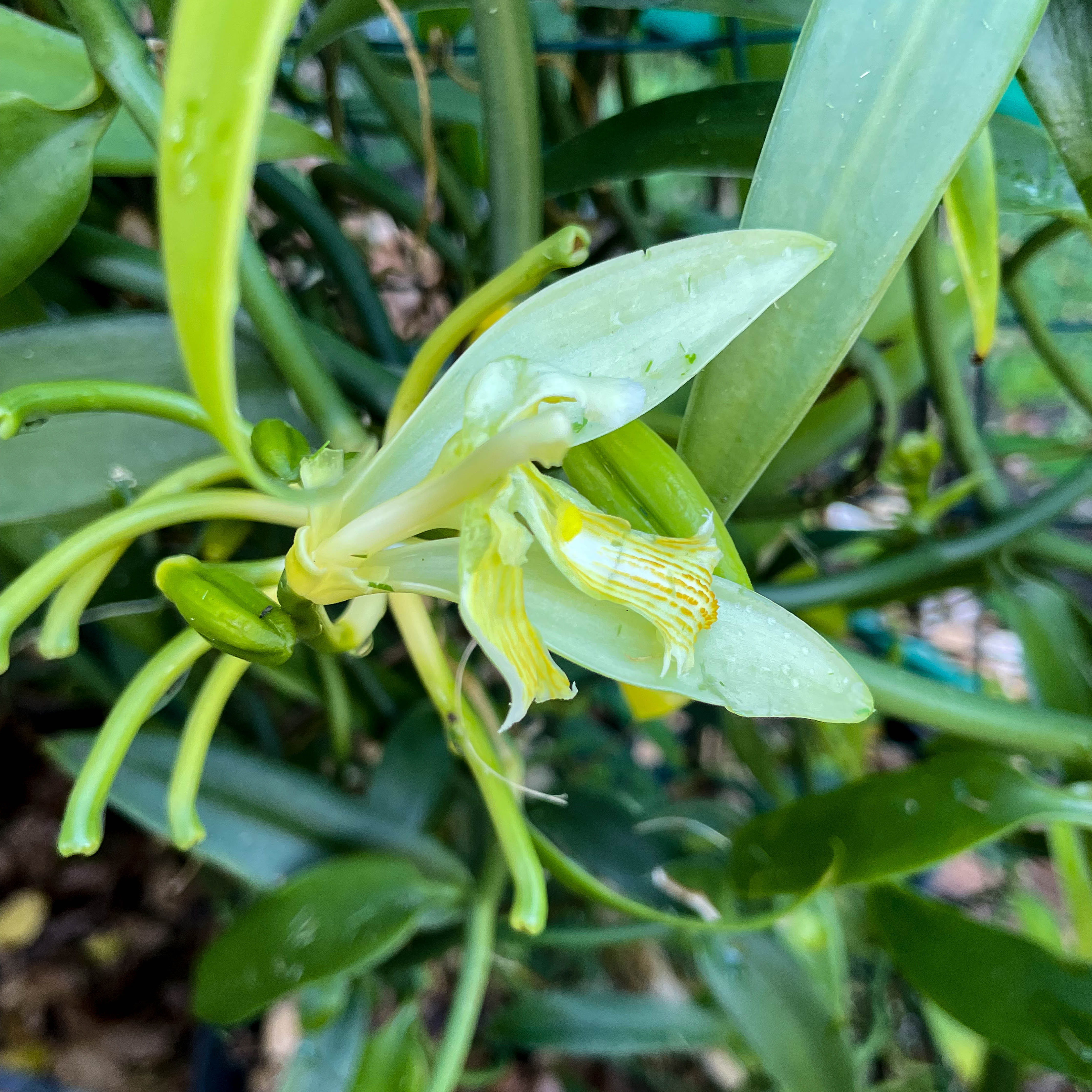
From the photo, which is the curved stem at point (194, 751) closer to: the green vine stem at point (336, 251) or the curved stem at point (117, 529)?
the curved stem at point (117, 529)

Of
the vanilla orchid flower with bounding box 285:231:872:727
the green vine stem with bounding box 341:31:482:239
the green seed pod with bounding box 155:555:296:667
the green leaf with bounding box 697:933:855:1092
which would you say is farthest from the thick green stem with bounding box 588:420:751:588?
the green leaf with bounding box 697:933:855:1092

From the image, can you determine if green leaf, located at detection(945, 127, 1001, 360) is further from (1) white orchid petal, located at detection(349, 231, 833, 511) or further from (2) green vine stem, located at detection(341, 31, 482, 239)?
(2) green vine stem, located at detection(341, 31, 482, 239)

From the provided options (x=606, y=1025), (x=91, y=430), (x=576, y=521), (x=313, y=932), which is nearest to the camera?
(x=576, y=521)

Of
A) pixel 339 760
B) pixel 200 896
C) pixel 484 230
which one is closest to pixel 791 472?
pixel 484 230

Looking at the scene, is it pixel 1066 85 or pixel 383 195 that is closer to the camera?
pixel 1066 85

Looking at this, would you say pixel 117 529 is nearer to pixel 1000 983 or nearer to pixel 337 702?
pixel 337 702

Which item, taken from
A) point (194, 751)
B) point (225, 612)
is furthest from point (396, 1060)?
point (225, 612)
